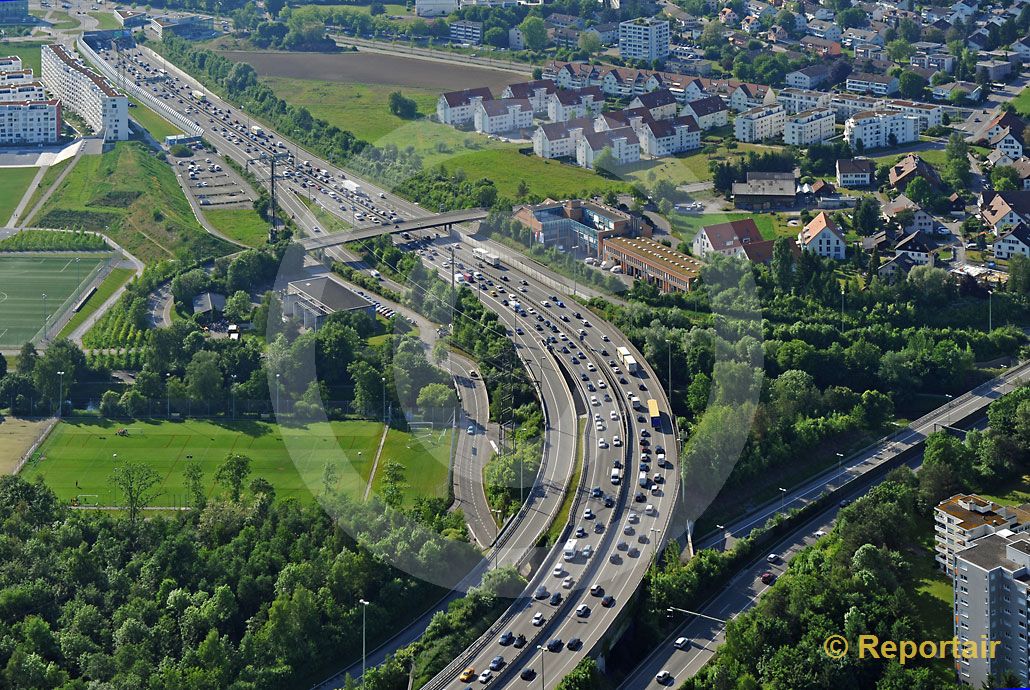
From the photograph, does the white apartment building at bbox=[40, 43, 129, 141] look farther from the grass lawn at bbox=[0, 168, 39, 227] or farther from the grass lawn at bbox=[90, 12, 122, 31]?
the grass lawn at bbox=[90, 12, 122, 31]

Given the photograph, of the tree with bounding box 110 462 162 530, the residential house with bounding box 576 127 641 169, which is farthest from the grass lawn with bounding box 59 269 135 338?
the residential house with bounding box 576 127 641 169

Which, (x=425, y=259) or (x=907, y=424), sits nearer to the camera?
(x=907, y=424)

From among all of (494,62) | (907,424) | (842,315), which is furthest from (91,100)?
(907,424)

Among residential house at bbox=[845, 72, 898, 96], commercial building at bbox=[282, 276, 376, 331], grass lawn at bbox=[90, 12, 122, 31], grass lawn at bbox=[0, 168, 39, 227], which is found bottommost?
commercial building at bbox=[282, 276, 376, 331]

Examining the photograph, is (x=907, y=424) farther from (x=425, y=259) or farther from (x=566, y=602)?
(x=425, y=259)

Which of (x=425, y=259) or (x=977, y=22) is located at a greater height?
(x=977, y=22)

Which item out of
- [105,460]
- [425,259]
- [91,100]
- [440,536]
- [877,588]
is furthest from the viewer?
[91,100]
